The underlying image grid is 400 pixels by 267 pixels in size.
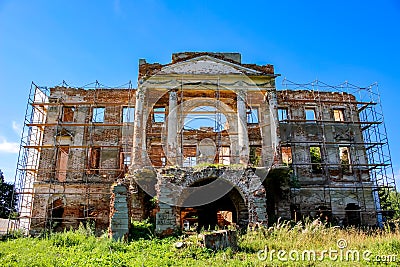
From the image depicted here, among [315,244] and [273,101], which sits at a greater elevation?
[273,101]

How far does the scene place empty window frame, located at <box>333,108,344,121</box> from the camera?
66.4 feet

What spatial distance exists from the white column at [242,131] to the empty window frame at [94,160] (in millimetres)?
8012

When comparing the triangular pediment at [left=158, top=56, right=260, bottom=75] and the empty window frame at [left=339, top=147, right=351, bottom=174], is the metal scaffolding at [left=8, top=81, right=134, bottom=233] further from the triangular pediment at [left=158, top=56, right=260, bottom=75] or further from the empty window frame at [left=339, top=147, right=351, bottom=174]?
the empty window frame at [left=339, top=147, right=351, bottom=174]

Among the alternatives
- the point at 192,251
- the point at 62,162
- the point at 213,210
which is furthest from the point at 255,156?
the point at 62,162

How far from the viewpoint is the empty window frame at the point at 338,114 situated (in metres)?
20.2

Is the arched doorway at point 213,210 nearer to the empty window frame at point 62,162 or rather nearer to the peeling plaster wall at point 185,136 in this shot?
the peeling plaster wall at point 185,136

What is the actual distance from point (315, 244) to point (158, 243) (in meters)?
4.67

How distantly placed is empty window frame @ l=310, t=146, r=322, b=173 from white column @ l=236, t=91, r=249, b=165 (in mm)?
5245

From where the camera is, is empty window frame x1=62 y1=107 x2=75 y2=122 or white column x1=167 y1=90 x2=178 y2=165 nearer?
white column x1=167 y1=90 x2=178 y2=165

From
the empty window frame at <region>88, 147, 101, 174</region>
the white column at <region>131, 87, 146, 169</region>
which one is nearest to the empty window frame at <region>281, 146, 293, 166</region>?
the white column at <region>131, 87, 146, 169</region>

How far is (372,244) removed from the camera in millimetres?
9531

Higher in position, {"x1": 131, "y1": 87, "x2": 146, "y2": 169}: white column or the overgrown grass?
{"x1": 131, "y1": 87, "x2": 146, "y2": 169}: white column

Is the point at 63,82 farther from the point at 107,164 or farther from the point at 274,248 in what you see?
the point at 274,248

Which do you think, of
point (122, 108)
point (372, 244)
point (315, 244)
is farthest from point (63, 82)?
point (372, 244)
